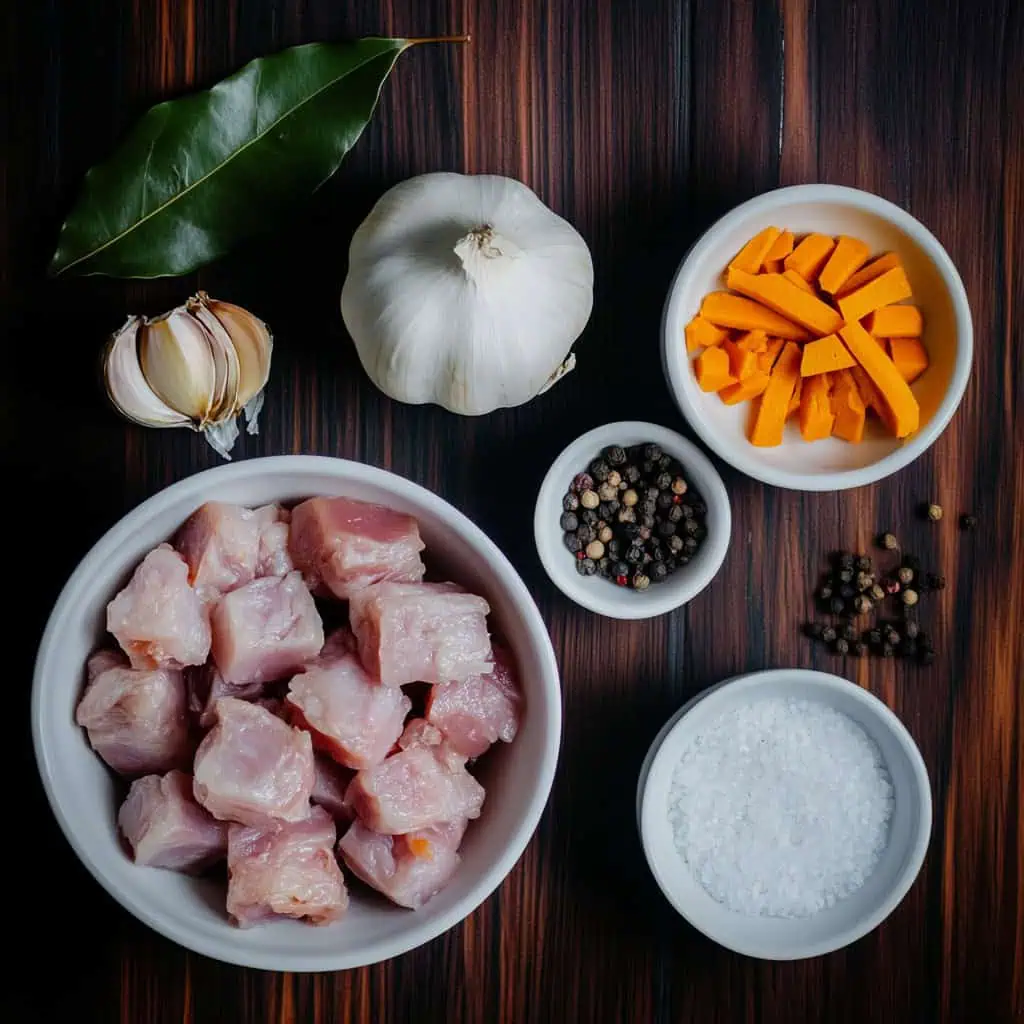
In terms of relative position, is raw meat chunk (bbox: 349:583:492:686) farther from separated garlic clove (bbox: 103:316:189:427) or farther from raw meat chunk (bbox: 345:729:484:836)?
separated garlic clove (bbox: 103:316:189:427)

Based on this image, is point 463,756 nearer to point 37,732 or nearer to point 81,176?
point 37,732

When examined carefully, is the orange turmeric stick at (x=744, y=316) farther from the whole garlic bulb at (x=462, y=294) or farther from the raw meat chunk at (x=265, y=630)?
the raw meat chunk at (x=265, y=630)

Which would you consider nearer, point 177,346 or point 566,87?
point 177,346

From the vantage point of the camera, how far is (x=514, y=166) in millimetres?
1454

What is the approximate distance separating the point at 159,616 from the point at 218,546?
103 millimetres

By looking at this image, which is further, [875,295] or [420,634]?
[875,295]

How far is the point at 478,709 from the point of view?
1.27 meters

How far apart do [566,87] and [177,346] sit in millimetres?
636

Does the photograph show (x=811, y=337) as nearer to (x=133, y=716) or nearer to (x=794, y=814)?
(x=794, y=814)

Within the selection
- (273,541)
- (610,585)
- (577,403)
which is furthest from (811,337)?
(273,541)

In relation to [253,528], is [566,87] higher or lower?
higher

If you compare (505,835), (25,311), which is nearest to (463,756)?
(505,835)

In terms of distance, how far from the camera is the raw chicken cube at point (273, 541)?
127 cm

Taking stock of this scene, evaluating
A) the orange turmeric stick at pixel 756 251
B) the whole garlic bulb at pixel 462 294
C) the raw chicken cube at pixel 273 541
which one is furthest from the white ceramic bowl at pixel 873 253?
the raw chicken cube at pixel 273 541
